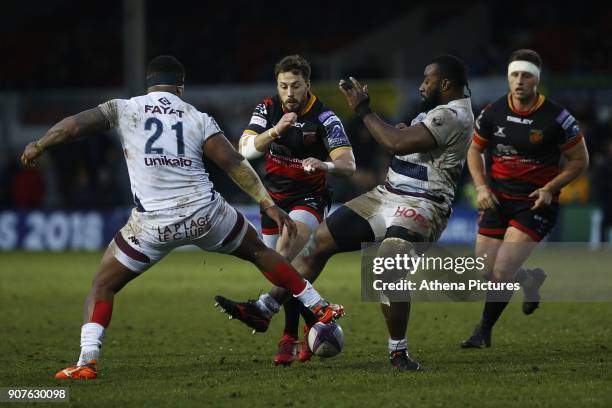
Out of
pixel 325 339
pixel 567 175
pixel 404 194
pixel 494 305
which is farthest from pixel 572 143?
pixel 325 339

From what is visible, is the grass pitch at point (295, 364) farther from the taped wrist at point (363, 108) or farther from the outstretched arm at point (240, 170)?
the taped wrist at point (363, 108)

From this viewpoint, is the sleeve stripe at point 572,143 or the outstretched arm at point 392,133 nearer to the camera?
the outstretched arm at point 392,133

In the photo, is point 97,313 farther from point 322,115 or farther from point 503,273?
point 503,273

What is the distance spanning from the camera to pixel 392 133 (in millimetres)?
8578

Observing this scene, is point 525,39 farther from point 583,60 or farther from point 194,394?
point 194,394

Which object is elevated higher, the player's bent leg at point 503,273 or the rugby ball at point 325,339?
the player's bent leg at point 503,273

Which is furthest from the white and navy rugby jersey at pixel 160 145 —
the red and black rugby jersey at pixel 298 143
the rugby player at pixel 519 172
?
the rugby player at pixel 519 172

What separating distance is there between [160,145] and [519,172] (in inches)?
150

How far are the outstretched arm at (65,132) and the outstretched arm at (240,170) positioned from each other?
2.77 ft

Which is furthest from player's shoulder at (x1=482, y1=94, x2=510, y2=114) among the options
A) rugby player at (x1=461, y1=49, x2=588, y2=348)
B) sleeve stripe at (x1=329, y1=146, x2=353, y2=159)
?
sleeve stripe at (x1=329, y1=146, x2=353, y2=159)

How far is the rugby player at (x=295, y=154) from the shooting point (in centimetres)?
946

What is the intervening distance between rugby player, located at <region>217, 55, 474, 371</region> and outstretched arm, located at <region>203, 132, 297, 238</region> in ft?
2.22

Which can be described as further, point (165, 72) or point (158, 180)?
point (165, 72)

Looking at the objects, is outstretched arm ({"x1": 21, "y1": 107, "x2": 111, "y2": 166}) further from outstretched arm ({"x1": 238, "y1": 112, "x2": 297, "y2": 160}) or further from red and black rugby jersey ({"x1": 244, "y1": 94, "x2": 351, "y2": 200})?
red and black rugby jersey ({"x1": 244, "y1": 94, "x2": 351, "y2": 200})
